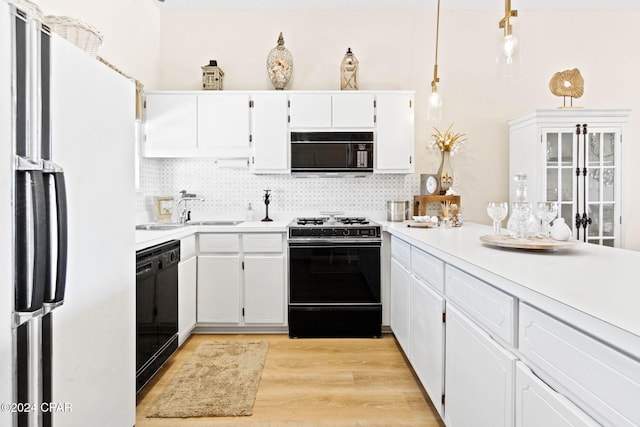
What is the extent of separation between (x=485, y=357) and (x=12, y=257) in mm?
1524

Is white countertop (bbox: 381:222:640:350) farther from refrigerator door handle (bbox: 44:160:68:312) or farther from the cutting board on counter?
the cutting board on counter

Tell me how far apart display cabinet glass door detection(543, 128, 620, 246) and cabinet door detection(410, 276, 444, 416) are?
6.33ft

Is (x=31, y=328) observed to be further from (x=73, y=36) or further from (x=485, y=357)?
(x=485, y=357)

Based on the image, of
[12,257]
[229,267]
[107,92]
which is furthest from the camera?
[229,267]

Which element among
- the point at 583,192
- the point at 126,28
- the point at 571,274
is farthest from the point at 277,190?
the point at 571,274

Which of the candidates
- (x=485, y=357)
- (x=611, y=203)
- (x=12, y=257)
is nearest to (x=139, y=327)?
(x=12, y=257)

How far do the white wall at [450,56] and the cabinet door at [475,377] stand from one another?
245cm

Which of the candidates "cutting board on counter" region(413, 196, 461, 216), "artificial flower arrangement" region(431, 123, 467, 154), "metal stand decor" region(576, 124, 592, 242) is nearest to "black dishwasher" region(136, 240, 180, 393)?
"cutting board on counter" region(413, 196, 461, 216)

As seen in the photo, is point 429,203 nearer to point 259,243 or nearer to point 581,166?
point 581,166

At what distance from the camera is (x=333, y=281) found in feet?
10.4

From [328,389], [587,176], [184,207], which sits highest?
[587,176]

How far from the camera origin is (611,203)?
3361mm

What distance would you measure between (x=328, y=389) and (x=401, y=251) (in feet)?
3.54

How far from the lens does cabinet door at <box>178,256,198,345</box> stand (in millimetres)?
2824
